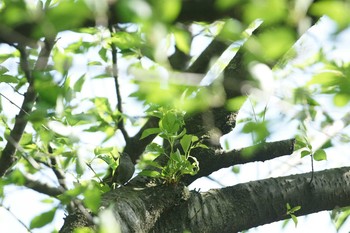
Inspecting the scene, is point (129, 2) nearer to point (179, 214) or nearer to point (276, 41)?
point (276, 41)

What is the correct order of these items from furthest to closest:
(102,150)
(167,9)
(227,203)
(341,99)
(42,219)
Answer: (102,150)
(227,203)
(42,219)
(341,99)
(167,9)

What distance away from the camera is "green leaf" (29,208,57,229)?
1.29m

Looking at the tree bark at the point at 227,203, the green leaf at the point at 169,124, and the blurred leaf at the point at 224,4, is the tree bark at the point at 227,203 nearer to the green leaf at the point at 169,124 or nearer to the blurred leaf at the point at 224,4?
the green leaf at the point at 169,124

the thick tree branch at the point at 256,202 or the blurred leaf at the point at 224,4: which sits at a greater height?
the blurred leaf at the point at 224,4

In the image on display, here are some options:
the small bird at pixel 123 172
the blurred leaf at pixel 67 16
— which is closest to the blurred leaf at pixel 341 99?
the blurred leaf at pixel 67 16

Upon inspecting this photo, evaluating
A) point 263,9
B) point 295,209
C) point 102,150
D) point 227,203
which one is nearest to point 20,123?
point 102,150

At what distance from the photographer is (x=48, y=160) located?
2.32 metres

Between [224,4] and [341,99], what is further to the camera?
[341,99]

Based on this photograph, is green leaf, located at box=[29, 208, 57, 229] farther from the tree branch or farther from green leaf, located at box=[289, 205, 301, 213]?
green leaf, located at box=[289, 205, 301, 213]

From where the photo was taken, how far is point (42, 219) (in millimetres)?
1293

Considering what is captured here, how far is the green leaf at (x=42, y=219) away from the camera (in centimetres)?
129

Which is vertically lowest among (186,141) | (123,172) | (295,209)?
(295,209)

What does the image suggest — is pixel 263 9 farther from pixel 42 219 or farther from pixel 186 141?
pixel 186 141

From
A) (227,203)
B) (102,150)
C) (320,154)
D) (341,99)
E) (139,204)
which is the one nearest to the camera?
(341,99)
